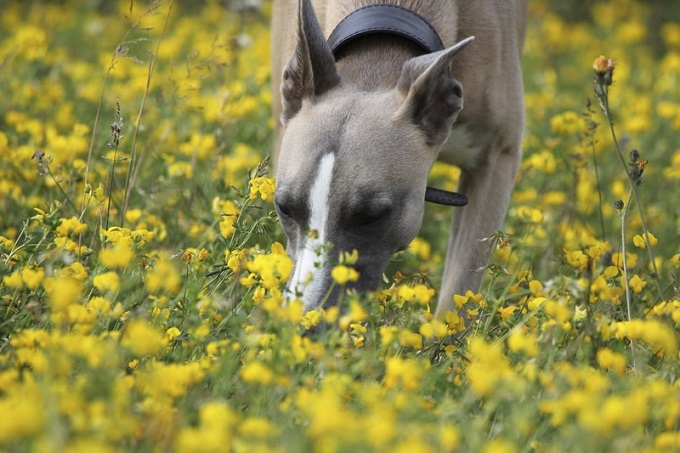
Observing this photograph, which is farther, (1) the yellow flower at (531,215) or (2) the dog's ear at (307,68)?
(1) the yellow flower at (531,215)

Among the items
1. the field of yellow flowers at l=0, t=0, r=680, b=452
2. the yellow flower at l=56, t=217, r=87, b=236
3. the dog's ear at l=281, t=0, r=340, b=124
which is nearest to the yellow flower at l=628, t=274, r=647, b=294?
the field of yellow flowers at l=0, t=0, r=680, b=452

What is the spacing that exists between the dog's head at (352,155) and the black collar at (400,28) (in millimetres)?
173

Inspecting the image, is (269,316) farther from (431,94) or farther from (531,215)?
(531,215)

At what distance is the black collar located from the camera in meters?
3.67

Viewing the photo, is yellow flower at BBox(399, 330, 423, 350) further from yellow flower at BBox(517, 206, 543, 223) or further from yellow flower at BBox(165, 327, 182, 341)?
yellow flower at BBox(517, 206, 543, 223)

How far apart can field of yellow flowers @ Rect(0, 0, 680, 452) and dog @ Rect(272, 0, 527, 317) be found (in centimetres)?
15

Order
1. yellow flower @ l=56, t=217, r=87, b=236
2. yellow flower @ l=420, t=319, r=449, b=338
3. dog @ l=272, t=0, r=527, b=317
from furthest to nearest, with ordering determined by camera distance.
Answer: dog @ l=272, t=0, r=527, b=317 < yellow flower @ l=56, t=217, r=87, b=236 < yellow flower @ l=420, t=319, r=449, b=338

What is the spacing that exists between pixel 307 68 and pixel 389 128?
14.7 inches

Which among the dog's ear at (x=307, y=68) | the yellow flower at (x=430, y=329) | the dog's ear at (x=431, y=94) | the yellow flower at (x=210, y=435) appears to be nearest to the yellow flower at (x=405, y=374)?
the yellow flower at (x=430, y=329)

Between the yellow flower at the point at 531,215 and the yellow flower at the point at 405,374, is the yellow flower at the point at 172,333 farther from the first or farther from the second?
the yellow flower at the point at 531,215

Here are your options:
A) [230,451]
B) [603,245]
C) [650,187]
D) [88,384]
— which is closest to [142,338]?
[88,384]

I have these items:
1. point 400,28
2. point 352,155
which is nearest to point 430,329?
point 352,155

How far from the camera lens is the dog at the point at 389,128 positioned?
3232 millimetres

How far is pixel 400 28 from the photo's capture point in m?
3.67
